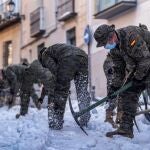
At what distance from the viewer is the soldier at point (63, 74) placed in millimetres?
9719

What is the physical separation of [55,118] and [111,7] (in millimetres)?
11716

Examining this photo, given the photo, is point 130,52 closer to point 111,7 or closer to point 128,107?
point 128,107

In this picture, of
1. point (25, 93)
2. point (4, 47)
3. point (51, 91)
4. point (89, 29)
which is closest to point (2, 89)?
point (89, 29)

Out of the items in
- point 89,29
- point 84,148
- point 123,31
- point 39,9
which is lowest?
point 84,148

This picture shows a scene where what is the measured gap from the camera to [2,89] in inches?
785

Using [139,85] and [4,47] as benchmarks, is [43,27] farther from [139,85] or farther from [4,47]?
[139,85]

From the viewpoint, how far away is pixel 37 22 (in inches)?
1187

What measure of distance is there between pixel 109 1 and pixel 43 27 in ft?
27.1

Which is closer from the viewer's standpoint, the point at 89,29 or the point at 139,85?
the point at 139,85

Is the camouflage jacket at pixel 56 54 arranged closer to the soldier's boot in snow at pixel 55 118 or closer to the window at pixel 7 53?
the soldier's boot in snow at pixel 55 118

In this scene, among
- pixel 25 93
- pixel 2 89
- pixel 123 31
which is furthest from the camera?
pixel 2 89

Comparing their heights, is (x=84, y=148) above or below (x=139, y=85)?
below

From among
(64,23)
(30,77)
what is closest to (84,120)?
(30,77)

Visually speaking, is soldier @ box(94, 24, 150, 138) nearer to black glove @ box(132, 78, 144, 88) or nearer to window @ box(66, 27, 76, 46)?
black glove @ box(132, 78, 144, 88)
